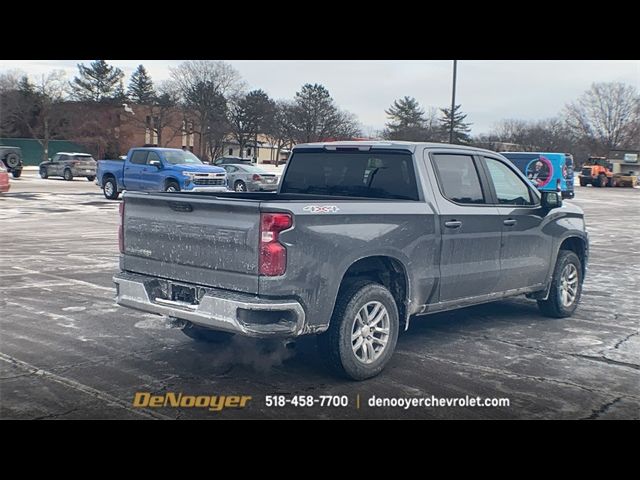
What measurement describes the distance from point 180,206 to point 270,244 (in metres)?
0.96

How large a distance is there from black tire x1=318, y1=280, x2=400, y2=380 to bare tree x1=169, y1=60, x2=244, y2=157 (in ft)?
191

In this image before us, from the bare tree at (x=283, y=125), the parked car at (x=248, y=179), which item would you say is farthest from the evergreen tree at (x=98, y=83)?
the parked car at (x=248, y=179)

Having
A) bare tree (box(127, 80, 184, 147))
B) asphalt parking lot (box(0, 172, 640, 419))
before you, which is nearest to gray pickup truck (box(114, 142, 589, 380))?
asphalt parking lot (box(0, 172, 640, 419))

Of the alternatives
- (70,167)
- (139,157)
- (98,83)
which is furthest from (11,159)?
(98,83)

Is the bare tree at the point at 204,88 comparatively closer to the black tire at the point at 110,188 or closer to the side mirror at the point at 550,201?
the black tire at the point at 110,188

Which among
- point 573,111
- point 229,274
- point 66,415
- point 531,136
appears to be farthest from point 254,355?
point 573,111

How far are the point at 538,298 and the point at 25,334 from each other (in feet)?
18.0

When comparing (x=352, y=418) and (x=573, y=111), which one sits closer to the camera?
(x=352, y=418)

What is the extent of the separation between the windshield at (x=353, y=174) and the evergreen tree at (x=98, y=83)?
6819cm

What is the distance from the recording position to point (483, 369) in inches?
229

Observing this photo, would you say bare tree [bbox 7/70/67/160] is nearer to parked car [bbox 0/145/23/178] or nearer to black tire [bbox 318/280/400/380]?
parked car [bbox 0/145/23/178]

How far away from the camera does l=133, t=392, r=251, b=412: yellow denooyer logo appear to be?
15.9ft

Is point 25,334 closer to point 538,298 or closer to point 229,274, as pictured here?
point 229,274

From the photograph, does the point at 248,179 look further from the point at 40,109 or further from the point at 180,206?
the point at 40,109
